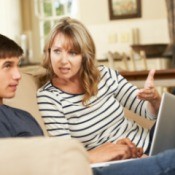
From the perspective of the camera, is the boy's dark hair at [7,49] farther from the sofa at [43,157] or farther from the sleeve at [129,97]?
the sofa at [43,157]

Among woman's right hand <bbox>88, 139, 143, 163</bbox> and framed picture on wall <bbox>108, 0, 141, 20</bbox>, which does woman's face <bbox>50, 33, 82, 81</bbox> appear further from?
framed picture on wall <bbox>108, 0, 141, 20</bbox>

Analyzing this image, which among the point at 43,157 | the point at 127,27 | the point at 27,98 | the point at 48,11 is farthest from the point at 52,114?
the point at 48,11

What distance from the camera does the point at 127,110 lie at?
6.18ft

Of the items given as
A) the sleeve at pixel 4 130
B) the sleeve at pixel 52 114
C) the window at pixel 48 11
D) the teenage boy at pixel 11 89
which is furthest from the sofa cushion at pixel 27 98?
the window at pixel 48 11

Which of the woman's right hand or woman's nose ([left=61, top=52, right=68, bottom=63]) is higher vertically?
woman's nose ([left=61, top=52, right=68, bottom=63])

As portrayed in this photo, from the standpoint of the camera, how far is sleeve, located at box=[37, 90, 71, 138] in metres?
1.48

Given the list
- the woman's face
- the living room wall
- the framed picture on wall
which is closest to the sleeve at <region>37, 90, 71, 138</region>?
the woman's face

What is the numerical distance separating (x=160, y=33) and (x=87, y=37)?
4.04 m

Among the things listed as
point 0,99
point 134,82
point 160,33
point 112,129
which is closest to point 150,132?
point 112,129

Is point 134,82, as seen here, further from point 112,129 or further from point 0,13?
point 0,13

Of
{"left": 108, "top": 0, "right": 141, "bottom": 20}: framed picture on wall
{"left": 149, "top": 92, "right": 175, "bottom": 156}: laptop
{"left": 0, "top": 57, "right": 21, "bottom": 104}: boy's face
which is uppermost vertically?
{"left": 108, "top": 0, "right": 141, "bottom": 20}: framed picture on wall

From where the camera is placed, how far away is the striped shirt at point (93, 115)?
1.51 metres

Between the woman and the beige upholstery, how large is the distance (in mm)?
966

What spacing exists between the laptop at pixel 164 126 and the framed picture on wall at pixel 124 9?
14.0 ft
